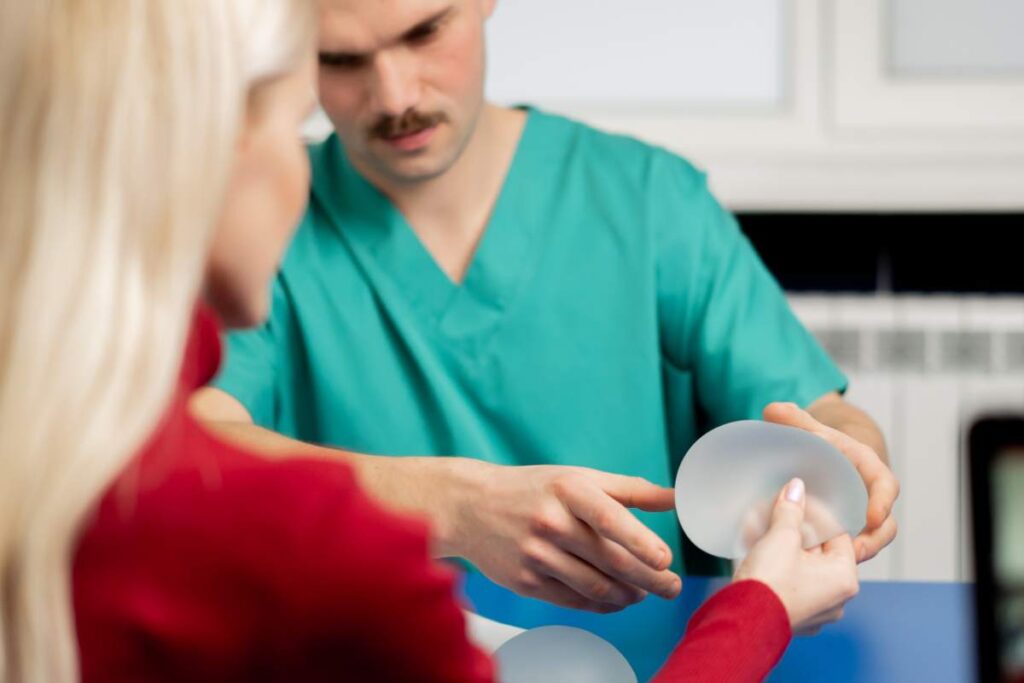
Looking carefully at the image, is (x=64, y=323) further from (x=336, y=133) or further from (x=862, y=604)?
(x=336, y=133)

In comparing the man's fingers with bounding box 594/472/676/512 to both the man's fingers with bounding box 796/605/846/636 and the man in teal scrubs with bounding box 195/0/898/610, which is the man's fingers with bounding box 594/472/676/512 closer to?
the man's fingers with bounding box 796/605/846/636

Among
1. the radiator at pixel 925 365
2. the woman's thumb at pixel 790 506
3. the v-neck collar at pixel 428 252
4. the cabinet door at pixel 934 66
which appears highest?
the cabinet door at pixel 934 66

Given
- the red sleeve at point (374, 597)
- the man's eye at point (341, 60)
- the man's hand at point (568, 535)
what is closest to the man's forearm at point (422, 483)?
the man's hand at point (568, 535)

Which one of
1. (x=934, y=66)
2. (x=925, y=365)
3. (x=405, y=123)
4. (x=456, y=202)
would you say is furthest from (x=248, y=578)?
(x=934, y=66)

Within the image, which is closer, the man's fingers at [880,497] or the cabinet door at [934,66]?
the man's fingers at [880,497]

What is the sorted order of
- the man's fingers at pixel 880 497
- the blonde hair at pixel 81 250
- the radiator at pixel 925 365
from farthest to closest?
1. the radiator at pixel 925 365
2. the man's fingers at pixel 880 497
3. the blonde hair at pixel 81 250

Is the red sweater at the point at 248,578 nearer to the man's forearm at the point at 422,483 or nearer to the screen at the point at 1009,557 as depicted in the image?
the screen at the point at 1009,557

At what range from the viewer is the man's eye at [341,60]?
1184mm

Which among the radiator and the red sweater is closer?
the red sweater

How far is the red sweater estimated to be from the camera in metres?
Result: 0.46

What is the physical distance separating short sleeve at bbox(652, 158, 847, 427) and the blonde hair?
2.86 feet

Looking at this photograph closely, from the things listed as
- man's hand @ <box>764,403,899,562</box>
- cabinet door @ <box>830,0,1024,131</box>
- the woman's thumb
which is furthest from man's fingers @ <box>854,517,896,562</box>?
cabinet door @ <box>830,0,1024,131</box>

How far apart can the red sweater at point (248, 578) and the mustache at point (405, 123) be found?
2.38ft

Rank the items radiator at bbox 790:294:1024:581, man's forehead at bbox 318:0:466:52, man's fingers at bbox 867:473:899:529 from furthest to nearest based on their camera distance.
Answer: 1. radiator at bbox 790:294:1024:581
2. man's forehead at bbox 318:0:466:52
3. man's fingers at bbox 867:473:899:529
